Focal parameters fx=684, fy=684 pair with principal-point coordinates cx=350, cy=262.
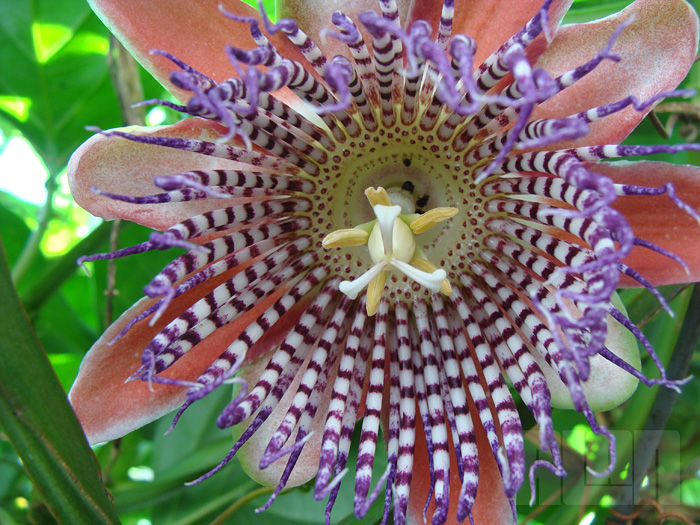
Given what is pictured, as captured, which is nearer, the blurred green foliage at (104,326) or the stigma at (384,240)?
the stigma at (384,240)

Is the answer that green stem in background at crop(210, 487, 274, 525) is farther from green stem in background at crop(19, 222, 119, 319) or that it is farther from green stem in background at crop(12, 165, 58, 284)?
green stem in background at crop(12, 165, 58, 284)

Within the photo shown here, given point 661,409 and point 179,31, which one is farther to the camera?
point 661,409

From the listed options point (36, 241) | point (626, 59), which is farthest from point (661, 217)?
point (36, 241)

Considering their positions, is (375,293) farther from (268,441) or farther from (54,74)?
(54,74)

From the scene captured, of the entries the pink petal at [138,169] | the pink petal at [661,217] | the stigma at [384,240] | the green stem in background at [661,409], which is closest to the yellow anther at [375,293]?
the stigma at [384,240]

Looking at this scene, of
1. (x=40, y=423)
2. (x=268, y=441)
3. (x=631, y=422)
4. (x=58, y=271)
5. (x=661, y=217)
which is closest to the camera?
(x=40, y=423)

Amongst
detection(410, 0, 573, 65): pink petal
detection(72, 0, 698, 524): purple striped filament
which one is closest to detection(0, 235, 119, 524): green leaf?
detection(72, 0, 698, 524): purple striped filament

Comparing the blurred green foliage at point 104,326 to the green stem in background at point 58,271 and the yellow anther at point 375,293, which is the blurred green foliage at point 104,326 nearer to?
the green stem in background at point 58,271
